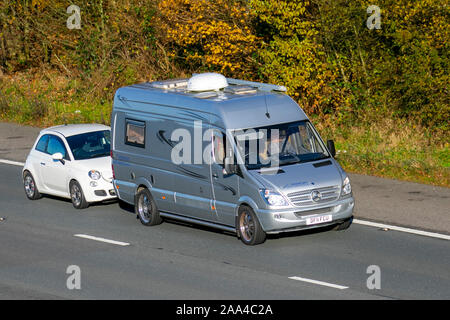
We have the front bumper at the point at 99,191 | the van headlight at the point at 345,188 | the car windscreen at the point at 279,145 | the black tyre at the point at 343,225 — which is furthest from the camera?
the front bumper at the point at 99,191

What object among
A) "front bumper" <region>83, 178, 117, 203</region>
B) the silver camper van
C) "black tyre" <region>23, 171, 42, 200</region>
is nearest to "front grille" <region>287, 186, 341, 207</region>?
the silver camper van

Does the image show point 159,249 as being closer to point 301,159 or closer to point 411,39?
point 301,159

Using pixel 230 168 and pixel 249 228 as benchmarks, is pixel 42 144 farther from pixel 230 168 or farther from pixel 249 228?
pixel 249 228

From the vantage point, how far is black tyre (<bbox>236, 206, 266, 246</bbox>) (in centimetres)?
1564

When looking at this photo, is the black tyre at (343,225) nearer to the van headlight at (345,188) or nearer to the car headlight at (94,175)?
the van headlight at (345,188)

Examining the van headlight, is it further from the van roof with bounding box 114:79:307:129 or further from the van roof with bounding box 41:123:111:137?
the van roof with bounding box 41:123:111:137

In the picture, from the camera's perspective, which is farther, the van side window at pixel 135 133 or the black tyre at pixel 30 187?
the black tyre at pixel 30 187

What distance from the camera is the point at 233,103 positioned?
53.6ft

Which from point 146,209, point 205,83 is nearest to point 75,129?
point 146,209

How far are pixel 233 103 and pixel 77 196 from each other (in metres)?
4.81

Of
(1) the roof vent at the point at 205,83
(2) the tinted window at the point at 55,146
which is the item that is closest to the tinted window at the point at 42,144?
(2) the tinted window at the point at 55,146

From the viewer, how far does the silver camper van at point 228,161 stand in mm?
15570

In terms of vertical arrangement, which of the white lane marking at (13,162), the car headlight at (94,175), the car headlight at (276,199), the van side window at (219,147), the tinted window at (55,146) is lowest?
the white lane marking at (13,162)

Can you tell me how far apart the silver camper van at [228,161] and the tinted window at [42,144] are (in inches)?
124
